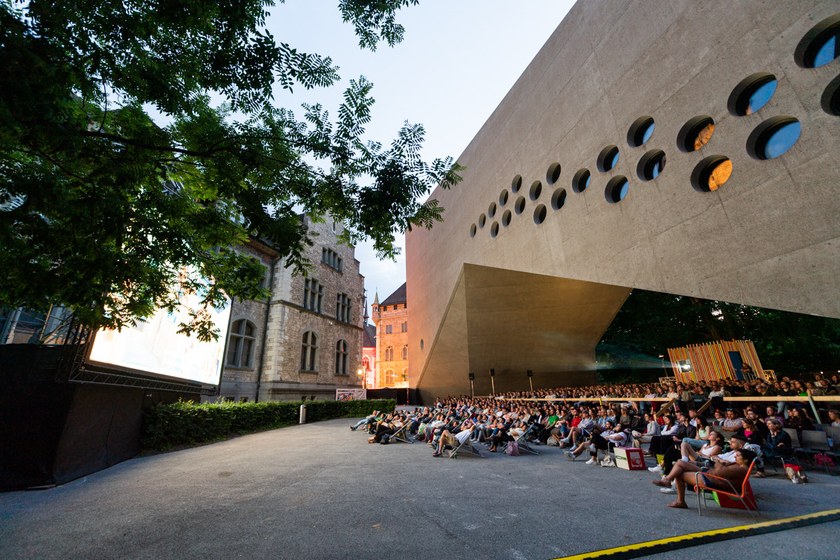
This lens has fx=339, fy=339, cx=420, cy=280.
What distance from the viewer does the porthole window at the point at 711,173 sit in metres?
7.75

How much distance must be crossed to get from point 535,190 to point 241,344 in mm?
17589

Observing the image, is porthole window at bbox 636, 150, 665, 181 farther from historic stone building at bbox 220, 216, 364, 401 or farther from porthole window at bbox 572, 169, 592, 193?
historic stone building at bbox 220, 216, 364, 401

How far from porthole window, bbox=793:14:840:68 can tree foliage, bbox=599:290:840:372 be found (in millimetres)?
20608

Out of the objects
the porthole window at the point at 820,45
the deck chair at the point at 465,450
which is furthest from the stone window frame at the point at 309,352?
the porthole window at the point at 820,45

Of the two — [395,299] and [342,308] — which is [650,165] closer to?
[342,308]

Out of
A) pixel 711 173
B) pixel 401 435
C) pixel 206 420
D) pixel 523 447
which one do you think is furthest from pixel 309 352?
pixel 711 173

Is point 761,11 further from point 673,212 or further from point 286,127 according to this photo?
point 286,127

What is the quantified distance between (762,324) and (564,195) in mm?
21058

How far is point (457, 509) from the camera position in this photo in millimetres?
4902

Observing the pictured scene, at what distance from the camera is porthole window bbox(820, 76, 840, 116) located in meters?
6.09

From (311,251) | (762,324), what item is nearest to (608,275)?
(311,251)

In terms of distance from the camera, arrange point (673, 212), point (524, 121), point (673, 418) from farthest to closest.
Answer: point (524, 121), point (673, 418), point (673, 212)

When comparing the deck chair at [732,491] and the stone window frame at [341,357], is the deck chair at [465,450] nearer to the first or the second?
the deck chair at [732,491]

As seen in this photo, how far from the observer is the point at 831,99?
619cm
